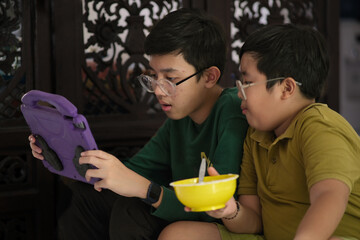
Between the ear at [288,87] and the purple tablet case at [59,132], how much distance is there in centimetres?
56

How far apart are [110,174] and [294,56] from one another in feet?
2.02

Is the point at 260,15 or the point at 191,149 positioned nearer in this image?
the point at 191,149

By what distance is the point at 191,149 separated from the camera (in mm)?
1858

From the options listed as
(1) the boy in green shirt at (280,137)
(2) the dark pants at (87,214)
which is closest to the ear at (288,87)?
(1) the boy in green shirt at (280,137)

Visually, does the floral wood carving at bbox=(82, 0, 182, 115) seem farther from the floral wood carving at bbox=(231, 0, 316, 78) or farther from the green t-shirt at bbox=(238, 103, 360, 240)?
the green t-shirt at bbox=(238, 103, 360, 240)

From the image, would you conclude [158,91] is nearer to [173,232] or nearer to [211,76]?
[211,76]

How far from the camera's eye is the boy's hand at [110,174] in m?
1.50

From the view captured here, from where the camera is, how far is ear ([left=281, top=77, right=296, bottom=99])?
4.93ft

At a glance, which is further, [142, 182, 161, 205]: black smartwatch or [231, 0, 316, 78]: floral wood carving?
[231, 0, 316, 78]: floral wood carving

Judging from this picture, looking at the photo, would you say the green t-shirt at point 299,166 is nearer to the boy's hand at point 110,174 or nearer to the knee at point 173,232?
the knee at point 173,232

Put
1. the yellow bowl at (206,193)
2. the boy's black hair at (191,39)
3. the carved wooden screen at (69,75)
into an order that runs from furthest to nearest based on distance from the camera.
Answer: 1. the carved wooden screen at (69,75)
2. the boy's black hair at (191,39)
3. the yellow bowl at (206,193)

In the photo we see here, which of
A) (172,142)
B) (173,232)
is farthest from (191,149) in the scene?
(173,232)

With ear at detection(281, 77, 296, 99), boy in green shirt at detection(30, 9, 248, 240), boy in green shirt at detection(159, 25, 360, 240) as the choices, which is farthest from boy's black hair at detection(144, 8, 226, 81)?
ear at detection(281, 77, 296, 99)

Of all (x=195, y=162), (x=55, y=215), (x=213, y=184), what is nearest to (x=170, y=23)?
(x=195, y=162)
